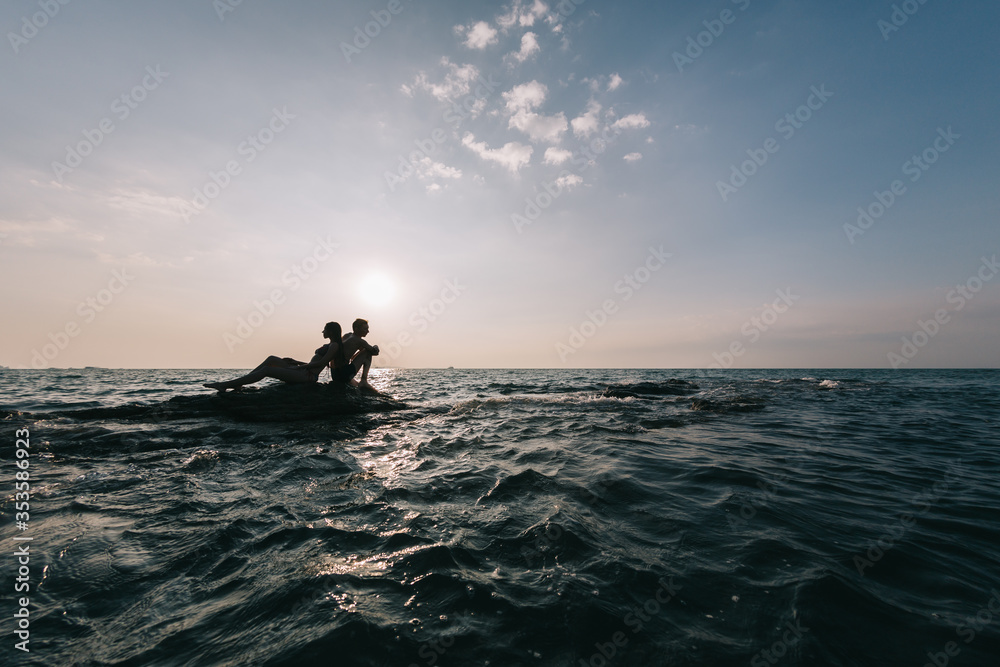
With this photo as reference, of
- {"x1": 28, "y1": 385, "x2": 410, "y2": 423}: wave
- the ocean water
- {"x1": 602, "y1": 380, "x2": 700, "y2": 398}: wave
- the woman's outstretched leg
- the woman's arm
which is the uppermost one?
the woman's arm

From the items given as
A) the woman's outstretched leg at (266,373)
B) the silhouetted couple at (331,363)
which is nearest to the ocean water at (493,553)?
the woman's outstretched leg at (266,373)

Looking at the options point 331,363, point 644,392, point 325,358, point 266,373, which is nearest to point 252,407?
point 266,373

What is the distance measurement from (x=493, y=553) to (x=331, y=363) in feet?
34.0

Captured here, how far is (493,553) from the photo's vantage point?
134 inches

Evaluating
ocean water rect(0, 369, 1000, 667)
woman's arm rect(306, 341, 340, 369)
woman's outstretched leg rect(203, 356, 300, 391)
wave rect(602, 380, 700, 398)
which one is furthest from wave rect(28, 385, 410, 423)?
wave rect(602, 380, 700, 398)

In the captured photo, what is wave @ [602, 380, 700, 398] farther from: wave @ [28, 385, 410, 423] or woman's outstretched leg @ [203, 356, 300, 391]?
woman's outstretched leg @ [203, 356, 300, 391]

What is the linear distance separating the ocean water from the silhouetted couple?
9.85ft

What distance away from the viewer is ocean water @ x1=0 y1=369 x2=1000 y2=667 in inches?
91.7

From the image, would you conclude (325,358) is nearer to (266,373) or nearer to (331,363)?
(331,363)

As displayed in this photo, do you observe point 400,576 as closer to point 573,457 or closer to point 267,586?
point 267,586

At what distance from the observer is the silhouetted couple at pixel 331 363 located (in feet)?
33.8

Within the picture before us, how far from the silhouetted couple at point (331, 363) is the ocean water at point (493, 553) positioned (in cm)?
300

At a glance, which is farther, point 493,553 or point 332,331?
point 332,331

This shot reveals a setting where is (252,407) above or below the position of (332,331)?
below
